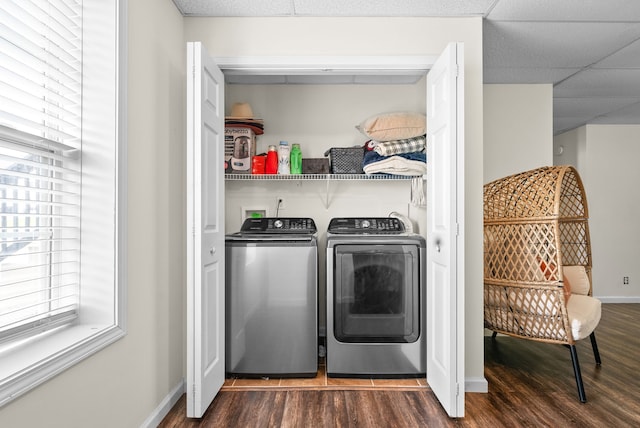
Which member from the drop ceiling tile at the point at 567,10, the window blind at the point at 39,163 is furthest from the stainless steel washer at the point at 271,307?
the drop ceiling tile at the point at 567,10

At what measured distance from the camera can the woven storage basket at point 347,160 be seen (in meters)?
3.25

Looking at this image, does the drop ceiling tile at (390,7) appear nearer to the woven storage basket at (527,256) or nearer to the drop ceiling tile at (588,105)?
the woven storage basket at (527,256)

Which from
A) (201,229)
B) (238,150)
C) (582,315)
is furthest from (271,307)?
(582,315)

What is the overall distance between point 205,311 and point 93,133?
3.41ft

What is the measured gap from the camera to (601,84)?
3.83 m

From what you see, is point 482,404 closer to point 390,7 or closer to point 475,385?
point 475,385

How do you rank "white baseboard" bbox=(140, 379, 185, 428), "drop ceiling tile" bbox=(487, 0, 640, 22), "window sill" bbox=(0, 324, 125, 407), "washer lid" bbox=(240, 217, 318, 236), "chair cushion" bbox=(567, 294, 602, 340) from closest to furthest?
"window sill" bbox=(0, 324, 125, 407)
"white baseboard" bbox=(140, 379, 185, 428)
"drop ceiling tile" bbox=(487, 0, 640, 22)
"chair cushion" bbox=(567, 294, 602, 340)
"washer lid" bbox=(240, 217, 318, 236)

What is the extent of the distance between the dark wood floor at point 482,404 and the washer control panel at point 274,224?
113 cm

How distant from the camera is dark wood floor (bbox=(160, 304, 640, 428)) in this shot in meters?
2.20

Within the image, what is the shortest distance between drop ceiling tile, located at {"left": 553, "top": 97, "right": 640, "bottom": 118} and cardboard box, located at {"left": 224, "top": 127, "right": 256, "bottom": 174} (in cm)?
316

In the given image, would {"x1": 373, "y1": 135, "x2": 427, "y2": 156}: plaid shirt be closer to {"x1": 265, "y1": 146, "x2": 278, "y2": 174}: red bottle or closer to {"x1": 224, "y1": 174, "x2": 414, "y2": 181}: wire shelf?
{"x1": 224, "y1": 174, "x2": 414, "y2": 181}: wire shelf

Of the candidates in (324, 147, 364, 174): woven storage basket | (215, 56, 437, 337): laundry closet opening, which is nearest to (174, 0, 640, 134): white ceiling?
(215, 56, 437, 337): laundry closet opening

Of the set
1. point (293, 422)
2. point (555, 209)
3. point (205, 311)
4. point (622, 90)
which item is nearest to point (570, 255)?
point (555, 209)

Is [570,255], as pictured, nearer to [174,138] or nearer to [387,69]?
[387,69]
